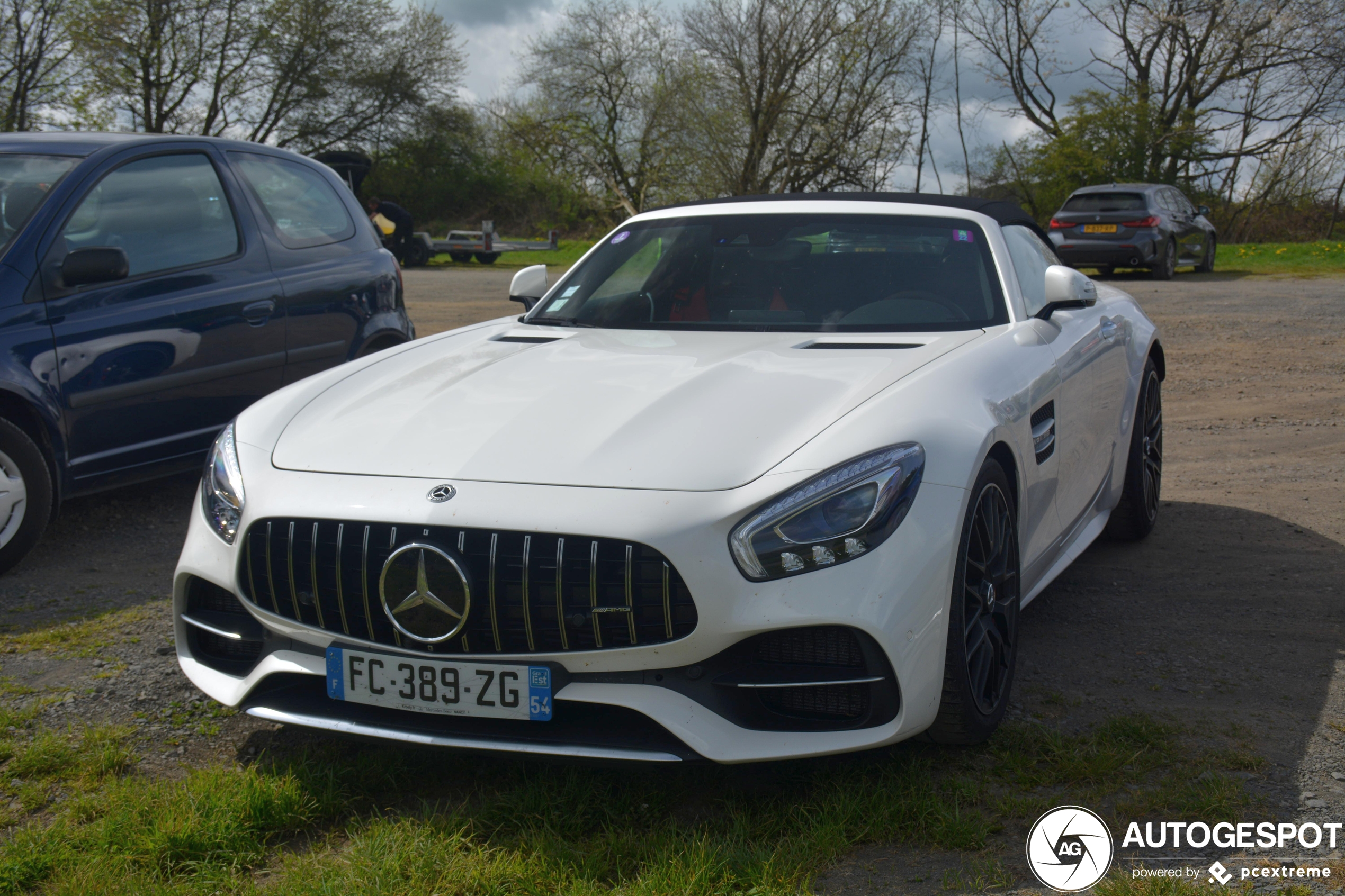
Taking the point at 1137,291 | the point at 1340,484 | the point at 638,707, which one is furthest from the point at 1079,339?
the point at 1137,291

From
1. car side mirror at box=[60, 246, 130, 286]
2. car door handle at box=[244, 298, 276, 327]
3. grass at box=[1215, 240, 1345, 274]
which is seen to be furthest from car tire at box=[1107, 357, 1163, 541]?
grass at box=[1215, 240, 1345, 274]

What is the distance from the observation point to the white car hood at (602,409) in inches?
106

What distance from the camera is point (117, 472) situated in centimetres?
504

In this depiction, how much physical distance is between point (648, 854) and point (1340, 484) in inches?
193

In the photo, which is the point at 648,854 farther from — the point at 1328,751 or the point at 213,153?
the point at 213,153

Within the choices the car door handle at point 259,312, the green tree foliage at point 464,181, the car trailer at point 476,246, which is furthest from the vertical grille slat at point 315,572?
the green tree foliage at point 464,181

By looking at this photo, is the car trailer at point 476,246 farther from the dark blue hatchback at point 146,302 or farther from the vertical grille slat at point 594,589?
the vertical grille slat at point 594,589

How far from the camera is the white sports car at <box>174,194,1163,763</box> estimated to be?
98.6 inches

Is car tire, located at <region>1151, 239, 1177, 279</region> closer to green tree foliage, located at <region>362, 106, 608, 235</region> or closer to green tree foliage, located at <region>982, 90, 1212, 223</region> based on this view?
green tree foliage, located at <region>982, 90, 1212, 223</region>

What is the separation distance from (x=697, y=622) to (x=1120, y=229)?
18.5 metres

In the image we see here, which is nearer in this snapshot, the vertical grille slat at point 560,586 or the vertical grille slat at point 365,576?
the vertical grille slat at point 560,586

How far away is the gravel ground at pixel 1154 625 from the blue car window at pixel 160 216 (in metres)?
1.21

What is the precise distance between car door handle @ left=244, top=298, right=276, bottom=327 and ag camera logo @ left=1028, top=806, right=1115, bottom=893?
4.26 metres

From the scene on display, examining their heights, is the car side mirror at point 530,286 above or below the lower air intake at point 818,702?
above
